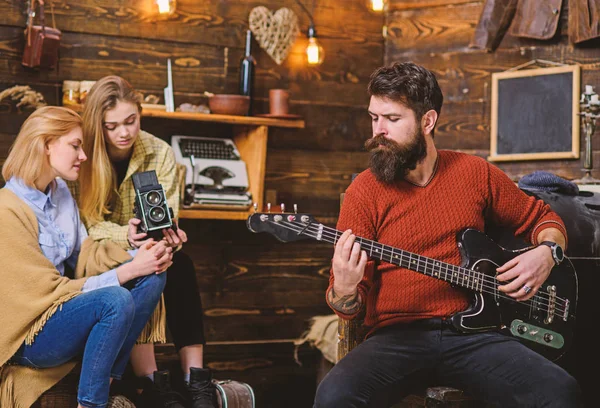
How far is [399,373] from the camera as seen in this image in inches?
89.7

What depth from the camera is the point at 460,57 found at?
4242 mm

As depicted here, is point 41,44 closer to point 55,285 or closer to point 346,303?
point 55,285

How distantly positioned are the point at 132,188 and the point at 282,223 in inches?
40.4

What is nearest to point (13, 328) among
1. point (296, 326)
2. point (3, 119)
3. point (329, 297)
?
point (329, 297)

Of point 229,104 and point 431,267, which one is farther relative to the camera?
point 229,104

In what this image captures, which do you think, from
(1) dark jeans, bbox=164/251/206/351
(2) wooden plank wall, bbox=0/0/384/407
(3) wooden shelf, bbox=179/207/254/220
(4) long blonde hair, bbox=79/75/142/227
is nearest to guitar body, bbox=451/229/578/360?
(1) dark jeans, bbox=164/251/206/351

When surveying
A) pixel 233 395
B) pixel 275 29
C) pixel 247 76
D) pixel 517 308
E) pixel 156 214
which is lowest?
pixel 233 395

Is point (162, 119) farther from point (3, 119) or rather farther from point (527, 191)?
point (527, 191)

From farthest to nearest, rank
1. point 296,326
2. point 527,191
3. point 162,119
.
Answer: point 296,326, point 162,119, point 527,191

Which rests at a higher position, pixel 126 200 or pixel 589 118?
pixel 589 118

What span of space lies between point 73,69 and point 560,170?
7.93ft

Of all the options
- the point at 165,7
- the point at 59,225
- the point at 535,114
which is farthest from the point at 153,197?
the point at 535,114

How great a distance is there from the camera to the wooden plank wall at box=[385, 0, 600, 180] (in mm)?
4086

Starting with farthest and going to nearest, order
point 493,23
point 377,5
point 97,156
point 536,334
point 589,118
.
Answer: point 377,5 → point 493,23 → point 589,118 → point 97,156 → point 536,334
